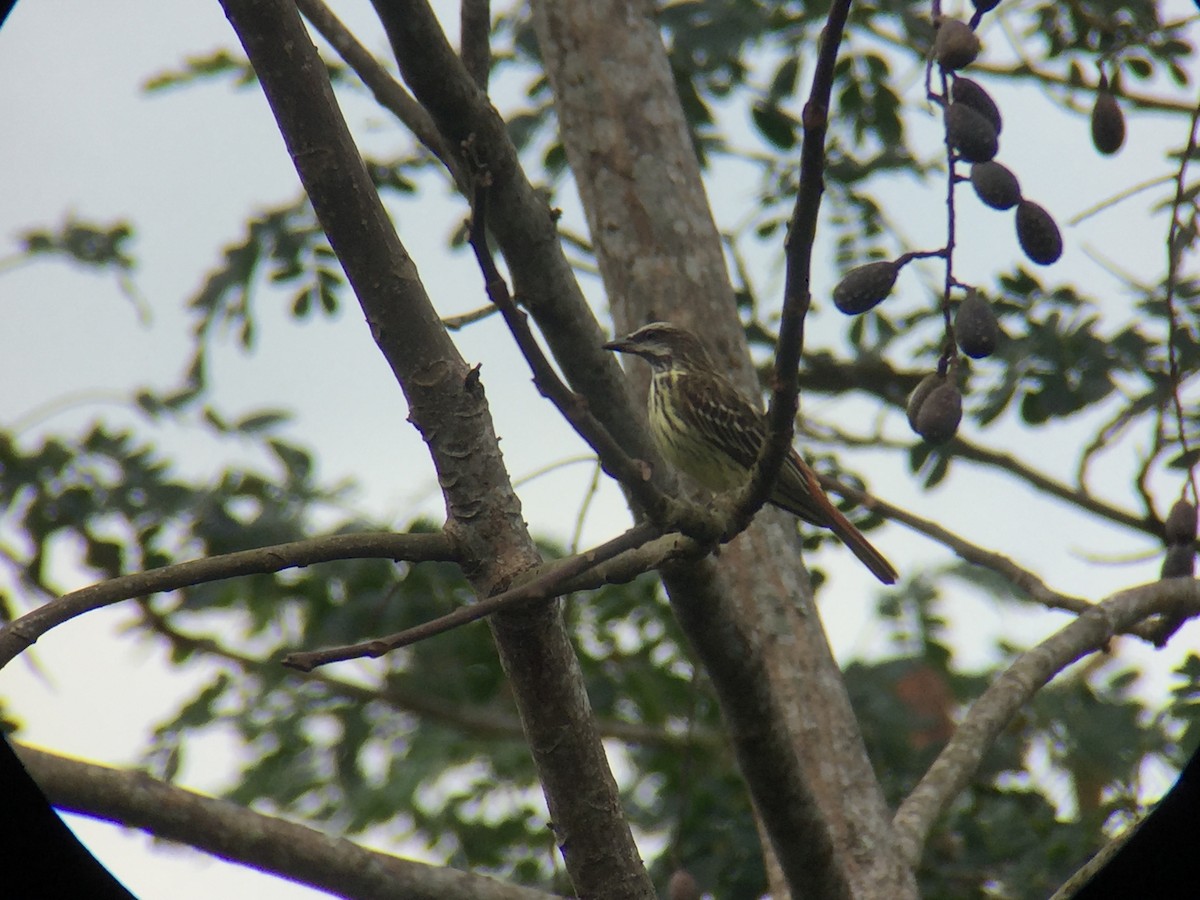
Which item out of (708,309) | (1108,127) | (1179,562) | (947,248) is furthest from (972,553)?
(947,248)

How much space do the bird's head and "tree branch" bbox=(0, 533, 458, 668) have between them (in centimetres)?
178

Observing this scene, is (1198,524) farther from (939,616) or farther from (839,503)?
(939,616)

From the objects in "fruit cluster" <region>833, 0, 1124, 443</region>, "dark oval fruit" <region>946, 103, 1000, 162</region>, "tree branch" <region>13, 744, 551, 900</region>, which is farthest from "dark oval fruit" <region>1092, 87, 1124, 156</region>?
"tree branch" <region>13, 744, 551, 900</region>

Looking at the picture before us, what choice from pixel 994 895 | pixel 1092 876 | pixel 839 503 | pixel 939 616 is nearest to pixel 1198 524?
pixel 1092 876

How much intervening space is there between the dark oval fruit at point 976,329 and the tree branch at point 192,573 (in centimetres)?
111

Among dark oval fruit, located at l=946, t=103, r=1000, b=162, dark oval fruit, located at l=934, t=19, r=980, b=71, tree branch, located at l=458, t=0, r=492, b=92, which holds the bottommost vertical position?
dark oval fruit, located at l=946, t=103, r=1000, b=162

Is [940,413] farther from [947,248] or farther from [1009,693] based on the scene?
[1009,693]

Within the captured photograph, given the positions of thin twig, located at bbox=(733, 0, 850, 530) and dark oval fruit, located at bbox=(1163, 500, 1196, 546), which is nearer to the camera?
thin twig, located at bbox=(733, 0, 850, 530)

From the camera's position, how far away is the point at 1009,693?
3.71m

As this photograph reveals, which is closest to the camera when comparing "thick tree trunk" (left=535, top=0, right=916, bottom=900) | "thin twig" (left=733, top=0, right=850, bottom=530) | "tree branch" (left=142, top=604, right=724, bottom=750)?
"thin twig" (left=733, top=0, right=850, bottom=530)

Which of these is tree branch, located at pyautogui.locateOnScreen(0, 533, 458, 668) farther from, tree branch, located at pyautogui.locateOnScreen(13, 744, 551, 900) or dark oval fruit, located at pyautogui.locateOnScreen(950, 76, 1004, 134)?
dark oval fruit, located at pyautogui.locateOnScreen(950, 76, 1004, 134)

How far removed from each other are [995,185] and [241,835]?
A: 1.86 metres

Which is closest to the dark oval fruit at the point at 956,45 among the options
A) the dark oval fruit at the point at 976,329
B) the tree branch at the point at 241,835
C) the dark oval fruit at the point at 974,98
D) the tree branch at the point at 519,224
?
the dark oval fruit at the point at 974,98

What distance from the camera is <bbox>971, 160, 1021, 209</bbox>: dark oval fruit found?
258 centimetres
